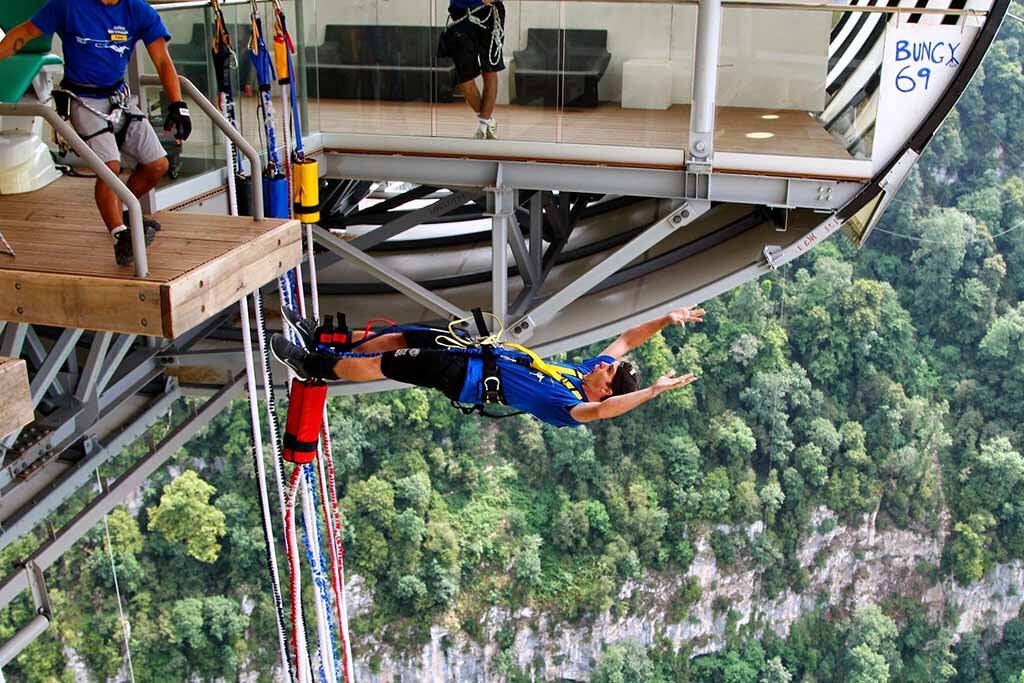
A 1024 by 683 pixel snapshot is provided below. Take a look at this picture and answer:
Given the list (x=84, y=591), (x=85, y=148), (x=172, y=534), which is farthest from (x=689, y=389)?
(x=85, y=148)

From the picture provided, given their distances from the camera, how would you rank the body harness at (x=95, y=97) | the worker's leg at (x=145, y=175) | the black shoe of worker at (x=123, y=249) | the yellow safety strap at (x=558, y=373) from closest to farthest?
the black shoe of worker at (x=123, y=249)
the body harness at (x=95, y=97)
the worker's leg at (x=145, y=175)
the yellow safety strap at (x=558, y=373)

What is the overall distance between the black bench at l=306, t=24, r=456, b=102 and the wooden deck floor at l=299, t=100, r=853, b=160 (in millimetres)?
67

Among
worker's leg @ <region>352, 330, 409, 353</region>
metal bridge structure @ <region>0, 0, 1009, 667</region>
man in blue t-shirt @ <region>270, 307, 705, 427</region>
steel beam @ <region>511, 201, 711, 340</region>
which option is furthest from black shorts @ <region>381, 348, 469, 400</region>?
steel beam @ <region>511, 201, 711, 340</region>

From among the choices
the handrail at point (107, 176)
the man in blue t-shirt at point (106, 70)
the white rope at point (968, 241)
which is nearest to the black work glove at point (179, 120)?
the man in blue t-shirt at point (106, 70)

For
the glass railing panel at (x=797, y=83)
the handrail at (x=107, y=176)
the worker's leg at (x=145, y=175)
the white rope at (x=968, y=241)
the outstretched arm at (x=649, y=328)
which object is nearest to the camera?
the handrail at (x=107, y=176)

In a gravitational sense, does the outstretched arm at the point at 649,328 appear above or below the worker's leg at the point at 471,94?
below

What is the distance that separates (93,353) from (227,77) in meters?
2.01

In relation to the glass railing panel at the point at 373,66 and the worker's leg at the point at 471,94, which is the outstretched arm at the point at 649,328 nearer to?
the worker's leg at the point at 471,94

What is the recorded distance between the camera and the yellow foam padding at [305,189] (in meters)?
5.84

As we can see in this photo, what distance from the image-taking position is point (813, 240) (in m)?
6.73

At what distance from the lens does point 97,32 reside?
4168mm

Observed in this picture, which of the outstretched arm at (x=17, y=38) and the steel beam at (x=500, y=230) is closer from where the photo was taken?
the outstretched arm at (x=17, y=38)

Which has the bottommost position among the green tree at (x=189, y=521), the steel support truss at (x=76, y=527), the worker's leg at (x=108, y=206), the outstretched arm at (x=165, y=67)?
the green tree at (x=189, y=521)

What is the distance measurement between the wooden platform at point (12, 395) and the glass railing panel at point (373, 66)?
13.4ft
